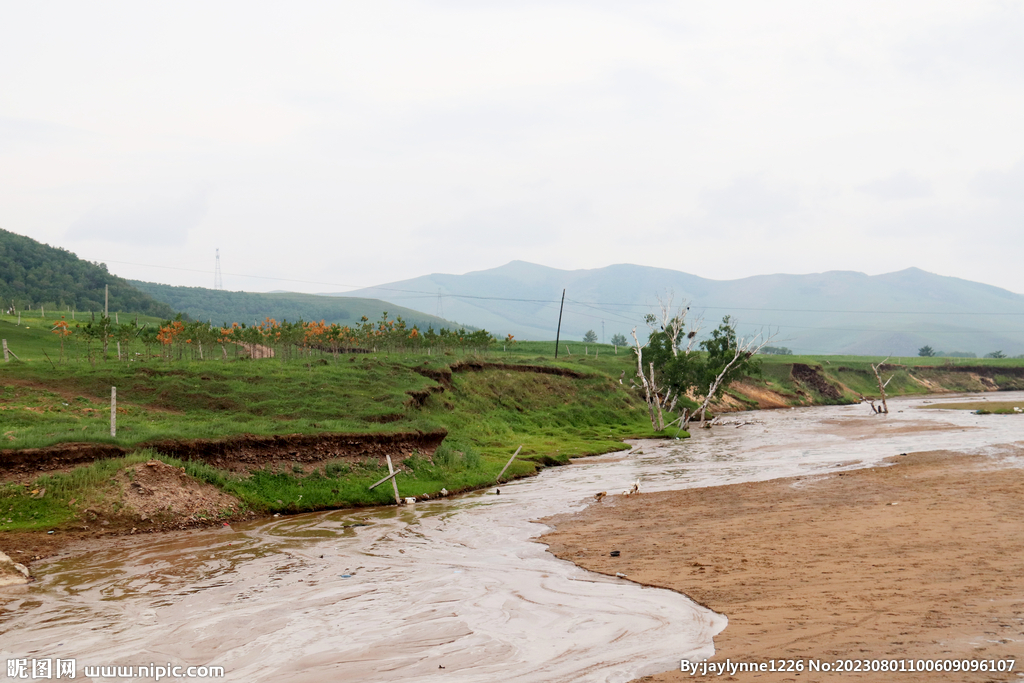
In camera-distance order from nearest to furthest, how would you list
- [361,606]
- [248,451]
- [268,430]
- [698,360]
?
[361,606] < [248,451] < [268,430] < [698,360]

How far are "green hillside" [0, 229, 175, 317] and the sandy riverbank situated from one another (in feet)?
404

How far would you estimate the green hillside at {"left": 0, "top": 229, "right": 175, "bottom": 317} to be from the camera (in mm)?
126562

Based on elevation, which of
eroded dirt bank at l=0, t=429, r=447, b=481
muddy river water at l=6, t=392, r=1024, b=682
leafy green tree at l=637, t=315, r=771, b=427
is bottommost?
muddy river water at l=6, t=392, r=1024, b=682

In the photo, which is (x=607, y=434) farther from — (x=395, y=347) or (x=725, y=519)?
(x=725, y=519)

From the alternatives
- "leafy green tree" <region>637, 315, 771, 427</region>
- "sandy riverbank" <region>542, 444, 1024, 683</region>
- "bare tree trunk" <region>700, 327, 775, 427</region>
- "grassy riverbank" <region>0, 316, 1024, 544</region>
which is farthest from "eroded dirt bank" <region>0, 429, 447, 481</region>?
"bare tree trunk" <region>700, 327, 775, 427</region>

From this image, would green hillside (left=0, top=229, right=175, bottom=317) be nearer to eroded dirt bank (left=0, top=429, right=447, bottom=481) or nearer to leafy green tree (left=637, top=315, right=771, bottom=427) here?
leafy green tree (left=637, top=315, right=771, bottom=427)

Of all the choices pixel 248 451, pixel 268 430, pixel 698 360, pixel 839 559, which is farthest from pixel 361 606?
pixel 698 360

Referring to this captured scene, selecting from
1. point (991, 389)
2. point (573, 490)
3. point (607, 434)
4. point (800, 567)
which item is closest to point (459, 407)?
point (607, 434)

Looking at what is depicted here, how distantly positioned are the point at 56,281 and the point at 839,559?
5983 inches

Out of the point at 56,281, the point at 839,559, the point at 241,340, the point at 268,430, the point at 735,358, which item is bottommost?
the point at 839,559

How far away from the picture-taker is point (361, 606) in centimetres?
1561

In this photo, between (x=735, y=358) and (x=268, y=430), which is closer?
(x=268, y=430)

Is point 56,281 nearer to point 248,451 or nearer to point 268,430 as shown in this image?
point 268,430

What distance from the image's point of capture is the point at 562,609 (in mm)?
15000
